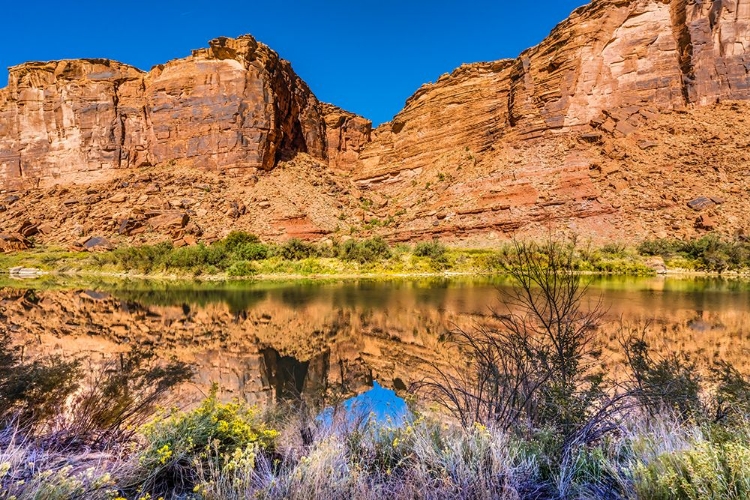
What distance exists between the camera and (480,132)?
1932 inches

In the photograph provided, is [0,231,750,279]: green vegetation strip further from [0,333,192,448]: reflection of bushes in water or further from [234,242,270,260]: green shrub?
[0,333,192,448]: reflection of bushes in water

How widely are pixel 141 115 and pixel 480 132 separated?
41.5m

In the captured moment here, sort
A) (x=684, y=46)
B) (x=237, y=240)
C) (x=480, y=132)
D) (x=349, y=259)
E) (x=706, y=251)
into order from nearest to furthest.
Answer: (x=706, y=251), (x=349, y=259), (x=237, y=240), (x=684, y=46), (x=480, y=132)

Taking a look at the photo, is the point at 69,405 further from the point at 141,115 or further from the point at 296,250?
the point at 141,115

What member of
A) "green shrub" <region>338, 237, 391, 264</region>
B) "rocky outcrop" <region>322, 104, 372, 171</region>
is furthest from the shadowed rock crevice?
"rocky outcrop" <region>322, 104, 372, 171</region>

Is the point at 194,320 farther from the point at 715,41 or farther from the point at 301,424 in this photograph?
the point at 715,41

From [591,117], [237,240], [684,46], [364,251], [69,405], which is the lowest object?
[69,405]

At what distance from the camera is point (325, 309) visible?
1355 cm

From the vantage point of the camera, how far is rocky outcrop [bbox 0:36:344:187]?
47406mm

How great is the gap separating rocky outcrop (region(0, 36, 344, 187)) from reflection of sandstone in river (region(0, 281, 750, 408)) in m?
34.3

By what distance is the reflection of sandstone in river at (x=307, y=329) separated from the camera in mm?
6930

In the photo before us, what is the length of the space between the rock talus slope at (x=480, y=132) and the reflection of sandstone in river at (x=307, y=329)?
18801mm

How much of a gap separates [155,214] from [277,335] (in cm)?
3598

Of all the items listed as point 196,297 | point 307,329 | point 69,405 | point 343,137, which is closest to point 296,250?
point 196,297
